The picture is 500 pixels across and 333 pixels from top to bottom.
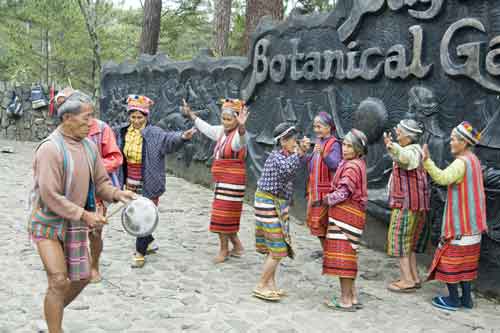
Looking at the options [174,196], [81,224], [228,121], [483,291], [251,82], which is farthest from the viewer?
[174,196]

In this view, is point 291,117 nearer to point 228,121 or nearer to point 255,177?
point 255,177

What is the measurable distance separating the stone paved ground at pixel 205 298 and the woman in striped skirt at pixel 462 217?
0.33m

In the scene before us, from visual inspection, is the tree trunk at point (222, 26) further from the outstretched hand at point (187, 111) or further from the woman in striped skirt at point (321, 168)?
the woman in striped skirt at point (321, 168)

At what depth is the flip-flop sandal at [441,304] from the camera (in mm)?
4922

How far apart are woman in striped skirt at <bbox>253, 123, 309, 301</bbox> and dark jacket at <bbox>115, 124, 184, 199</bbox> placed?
4.17ft

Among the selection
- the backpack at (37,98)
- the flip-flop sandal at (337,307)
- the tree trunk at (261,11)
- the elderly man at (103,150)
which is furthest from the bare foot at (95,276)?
the backpack at (37,98)

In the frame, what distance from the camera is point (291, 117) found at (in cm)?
804

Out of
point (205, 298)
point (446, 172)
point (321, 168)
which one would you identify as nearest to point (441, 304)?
point (446, 172)

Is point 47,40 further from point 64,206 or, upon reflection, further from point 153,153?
point 64,206

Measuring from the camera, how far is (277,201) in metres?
4.97

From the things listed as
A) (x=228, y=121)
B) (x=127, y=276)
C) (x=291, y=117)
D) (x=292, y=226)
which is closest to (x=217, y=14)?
(x=291, y=117)

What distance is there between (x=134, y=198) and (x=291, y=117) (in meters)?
4.44

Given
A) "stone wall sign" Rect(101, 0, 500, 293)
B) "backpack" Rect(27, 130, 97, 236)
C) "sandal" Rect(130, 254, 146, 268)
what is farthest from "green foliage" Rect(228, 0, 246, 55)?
"backpack" Rect(27, 130, 97, 236)

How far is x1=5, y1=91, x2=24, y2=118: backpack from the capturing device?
17266 mm
